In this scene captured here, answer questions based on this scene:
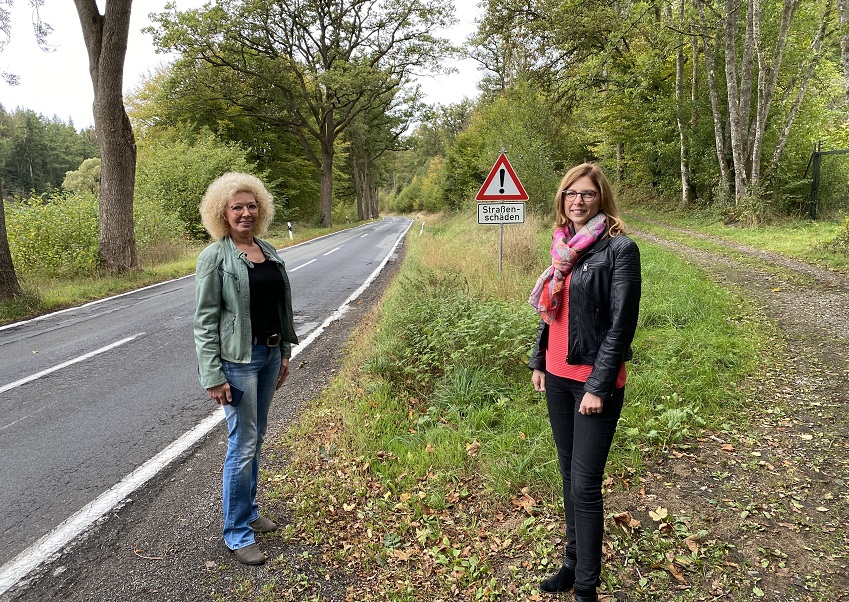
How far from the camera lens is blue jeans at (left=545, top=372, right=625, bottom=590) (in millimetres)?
2295

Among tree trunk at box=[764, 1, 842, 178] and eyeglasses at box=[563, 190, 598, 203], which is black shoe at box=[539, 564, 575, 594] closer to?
eyeglasses at box=[563, 190, 598, 203]

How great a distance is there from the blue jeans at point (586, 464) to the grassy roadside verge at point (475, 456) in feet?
1.04

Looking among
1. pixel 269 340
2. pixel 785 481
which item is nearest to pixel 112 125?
pixel 269 340

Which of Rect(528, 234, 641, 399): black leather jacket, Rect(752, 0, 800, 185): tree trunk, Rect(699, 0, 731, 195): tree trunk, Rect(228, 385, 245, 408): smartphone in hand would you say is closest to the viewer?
Rect(528, 234, 641, 399): black leather jacket

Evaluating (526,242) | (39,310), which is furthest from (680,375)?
(39,310)

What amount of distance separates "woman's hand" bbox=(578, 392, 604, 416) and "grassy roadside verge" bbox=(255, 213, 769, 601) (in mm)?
1018

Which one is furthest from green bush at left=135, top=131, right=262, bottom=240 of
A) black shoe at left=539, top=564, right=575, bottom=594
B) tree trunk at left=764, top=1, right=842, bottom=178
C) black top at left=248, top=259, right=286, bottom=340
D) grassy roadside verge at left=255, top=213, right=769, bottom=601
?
tree trunk at left=764, top=1, right=842, bottom=178

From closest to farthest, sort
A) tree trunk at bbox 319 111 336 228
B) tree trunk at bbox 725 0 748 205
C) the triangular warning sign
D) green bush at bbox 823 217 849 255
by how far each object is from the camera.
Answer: the triangular warning sign, green bush at bbox 823 217 849 255, tree trunk at bbox 725 0 748 205, tree trunk at bbox 319 111 336 228

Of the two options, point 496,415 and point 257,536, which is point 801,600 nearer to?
point 496,415

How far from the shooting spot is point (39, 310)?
30.4 feet

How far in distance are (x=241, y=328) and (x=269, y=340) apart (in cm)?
21

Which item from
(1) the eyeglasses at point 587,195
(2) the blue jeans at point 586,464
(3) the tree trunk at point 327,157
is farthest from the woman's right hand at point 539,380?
(3) the tree trunk at point 327,157

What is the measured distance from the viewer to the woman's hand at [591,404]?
220 cm

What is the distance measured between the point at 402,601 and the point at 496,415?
181cm
